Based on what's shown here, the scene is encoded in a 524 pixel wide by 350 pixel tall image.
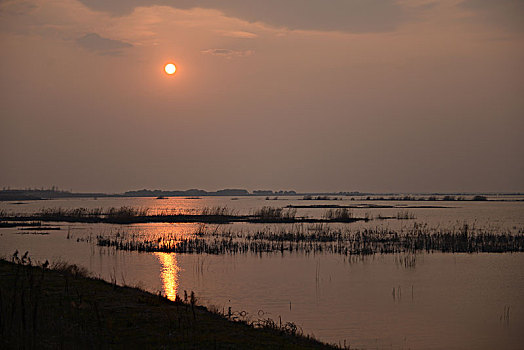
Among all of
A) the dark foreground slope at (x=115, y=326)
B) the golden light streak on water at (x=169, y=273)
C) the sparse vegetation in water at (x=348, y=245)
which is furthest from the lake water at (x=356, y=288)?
the dark foreground slope at (x=115, y=326)

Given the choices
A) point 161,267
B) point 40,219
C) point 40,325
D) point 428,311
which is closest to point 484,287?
point 428,311

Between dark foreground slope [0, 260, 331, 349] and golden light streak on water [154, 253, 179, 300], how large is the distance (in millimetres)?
4801

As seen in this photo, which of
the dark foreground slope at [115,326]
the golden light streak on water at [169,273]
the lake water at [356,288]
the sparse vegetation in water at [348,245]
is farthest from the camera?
the sparse vegetation in water at [348,245]

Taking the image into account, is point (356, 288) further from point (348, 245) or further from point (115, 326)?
point (115, 326)

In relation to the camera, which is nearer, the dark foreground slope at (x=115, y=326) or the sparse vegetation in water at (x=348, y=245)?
the dark foreground slope at (x=115, y=326)

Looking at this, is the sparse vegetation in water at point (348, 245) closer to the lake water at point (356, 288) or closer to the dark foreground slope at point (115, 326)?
the lake water at point (356, 288)

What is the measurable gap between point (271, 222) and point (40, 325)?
4390 centimetres

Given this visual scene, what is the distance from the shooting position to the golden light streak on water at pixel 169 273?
63.5 feet

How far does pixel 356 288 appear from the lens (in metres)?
20.5

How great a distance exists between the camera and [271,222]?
53.4 meters

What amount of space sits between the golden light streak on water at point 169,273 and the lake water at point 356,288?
1.4 inches

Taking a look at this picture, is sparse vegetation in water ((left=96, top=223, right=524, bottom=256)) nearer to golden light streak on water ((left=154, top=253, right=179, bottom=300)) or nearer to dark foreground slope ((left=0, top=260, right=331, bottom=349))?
golden light streak on water ((left=154, top=253, right=179, bottom=300))

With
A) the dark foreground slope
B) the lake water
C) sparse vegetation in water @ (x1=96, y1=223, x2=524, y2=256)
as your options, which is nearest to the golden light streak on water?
the lake water

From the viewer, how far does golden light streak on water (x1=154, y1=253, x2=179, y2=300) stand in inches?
762
